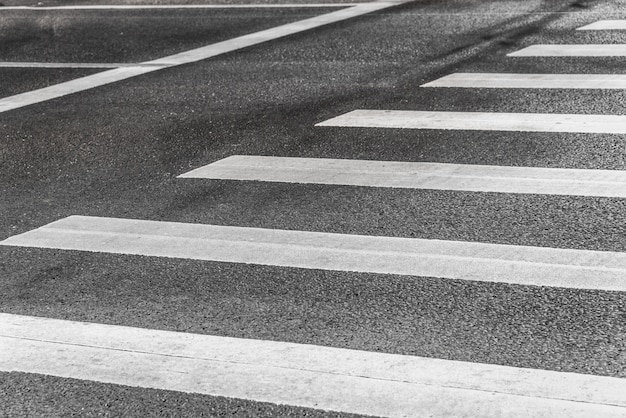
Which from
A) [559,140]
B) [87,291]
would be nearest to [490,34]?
[559,140]

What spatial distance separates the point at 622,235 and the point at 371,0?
926 cm

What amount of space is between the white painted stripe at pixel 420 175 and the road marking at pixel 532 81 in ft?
7.24

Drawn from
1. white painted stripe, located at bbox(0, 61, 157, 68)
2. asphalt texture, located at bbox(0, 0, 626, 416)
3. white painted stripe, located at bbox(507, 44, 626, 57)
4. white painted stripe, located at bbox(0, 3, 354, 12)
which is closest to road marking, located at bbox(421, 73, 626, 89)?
asphalt texture, located at bbox(0, 0, 626, 416)

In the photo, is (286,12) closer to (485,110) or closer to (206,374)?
(485,110)

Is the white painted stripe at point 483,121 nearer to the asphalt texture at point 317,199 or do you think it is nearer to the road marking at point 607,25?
the asphalt texture at point 317,199

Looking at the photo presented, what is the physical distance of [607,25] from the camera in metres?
11.1

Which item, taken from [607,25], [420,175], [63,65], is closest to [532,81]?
[607,25]

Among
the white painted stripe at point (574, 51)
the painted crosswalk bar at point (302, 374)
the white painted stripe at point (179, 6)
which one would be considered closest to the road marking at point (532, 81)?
the white painted stripe at point (574, 51)

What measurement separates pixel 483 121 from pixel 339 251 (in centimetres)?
275

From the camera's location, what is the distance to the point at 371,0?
560 inches

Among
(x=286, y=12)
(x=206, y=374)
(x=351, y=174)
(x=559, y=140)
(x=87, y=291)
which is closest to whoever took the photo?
(x=206, y=374)

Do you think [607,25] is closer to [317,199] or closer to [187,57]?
[187,57]

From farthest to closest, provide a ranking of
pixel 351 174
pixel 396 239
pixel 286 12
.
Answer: pixel 286 12, pixel 351 174, pixel 396 239

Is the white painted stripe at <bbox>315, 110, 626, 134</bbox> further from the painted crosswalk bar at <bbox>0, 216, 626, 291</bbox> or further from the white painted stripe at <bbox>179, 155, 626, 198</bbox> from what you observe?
the painted crosswalk bar at <bbox>0, 216, 626, 291</bbox>
